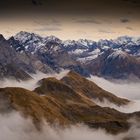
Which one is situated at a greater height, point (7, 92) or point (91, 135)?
point (7, 92)

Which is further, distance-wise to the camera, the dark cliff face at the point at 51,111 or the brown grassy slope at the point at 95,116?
the brown grassy slope at the point at 95,116

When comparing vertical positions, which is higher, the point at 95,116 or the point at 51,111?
the point at 51,111

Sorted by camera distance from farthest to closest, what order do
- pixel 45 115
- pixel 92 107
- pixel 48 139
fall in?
pixel 92 107 < pixel 48 139 < pixel 45 115

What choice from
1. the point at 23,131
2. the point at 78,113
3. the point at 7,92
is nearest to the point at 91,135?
the point at 78,113

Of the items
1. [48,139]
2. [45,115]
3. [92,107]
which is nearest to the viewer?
[45,115]

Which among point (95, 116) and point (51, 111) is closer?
point (51, 111)

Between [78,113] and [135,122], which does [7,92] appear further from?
[135,122]

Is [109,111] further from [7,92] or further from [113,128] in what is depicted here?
[7,92]

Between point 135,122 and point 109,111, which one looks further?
point 109,111

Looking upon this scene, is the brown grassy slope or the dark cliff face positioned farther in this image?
the brown grassy slope
